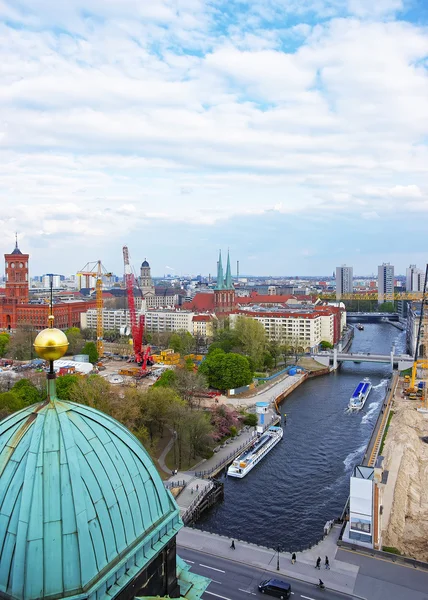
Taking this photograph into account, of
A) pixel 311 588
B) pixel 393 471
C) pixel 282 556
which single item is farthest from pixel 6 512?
pixel 393 471

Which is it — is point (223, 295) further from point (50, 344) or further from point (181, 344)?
point (50, 344)

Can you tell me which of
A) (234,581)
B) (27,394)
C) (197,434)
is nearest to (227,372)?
(197,434)

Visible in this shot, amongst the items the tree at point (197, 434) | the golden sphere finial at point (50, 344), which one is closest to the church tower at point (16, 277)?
the tree at point (197, 434)

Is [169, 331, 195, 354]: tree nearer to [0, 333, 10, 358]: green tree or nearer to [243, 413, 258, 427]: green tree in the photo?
[0, 333, 10, 358]: green tree

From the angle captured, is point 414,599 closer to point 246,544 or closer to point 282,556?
point 282,556

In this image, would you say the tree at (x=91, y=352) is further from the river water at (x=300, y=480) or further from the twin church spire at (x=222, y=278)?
the twin church spire at (x=222, y=278)

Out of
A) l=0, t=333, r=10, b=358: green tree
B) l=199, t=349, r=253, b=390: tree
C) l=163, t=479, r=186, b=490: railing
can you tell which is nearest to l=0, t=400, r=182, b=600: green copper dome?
l=163, t=479, r=186, b=490: railing
